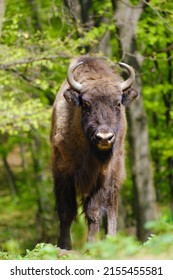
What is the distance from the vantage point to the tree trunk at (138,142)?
60.3ft

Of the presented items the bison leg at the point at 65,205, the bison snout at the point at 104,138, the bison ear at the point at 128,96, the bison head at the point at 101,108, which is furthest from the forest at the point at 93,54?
the bison ear at the point at 128,96

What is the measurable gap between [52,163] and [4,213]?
2176 centimetres

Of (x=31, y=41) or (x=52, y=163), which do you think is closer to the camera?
(x=52, y=163)

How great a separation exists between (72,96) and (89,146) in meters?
0.79

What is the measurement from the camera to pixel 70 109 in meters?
11.4

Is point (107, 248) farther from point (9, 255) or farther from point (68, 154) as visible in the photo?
point (68, 154)

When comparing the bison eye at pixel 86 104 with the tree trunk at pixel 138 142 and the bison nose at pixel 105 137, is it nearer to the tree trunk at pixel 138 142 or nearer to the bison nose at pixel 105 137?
the bison nose at pixel 105 137

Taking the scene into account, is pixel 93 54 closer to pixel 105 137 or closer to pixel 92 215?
pixel 92 215

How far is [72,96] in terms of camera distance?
11.0m

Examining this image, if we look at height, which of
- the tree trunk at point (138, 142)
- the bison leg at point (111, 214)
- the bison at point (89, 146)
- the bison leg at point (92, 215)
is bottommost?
the tree trunk at point (138, 142)

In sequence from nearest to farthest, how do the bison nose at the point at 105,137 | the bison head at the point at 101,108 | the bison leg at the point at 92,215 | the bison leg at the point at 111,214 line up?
1. the bison nose at the point at 105,137
2. the bison head at the point at 101,108
3. the bison leg at the point at 92,215
4. the bison leg at the point at 111,214

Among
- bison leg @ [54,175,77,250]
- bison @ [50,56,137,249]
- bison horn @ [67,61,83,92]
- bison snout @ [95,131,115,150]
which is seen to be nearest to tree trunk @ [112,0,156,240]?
bison @ [50,56,137,249]

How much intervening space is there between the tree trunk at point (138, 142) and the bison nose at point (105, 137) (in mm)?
8222
